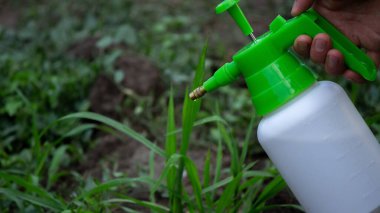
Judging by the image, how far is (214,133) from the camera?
198cm

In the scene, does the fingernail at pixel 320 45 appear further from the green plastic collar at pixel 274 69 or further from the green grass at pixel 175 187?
the green grass at pixel 175 187

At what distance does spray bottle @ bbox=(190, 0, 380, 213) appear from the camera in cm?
105

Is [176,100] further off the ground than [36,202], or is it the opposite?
[36,202]

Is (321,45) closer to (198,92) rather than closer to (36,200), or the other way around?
(198,92)

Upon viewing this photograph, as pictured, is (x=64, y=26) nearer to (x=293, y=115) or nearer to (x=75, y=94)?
(x=75, y=94)

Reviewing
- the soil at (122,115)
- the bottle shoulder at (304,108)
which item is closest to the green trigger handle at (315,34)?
the bottle shoulder at (304,108)

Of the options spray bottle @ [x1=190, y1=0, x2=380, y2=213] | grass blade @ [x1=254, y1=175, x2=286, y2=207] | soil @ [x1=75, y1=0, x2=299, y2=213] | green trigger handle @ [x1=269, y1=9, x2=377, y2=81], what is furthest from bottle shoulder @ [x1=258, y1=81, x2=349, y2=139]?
A: soil @ [x1=75, y1=0, x2=299, y2=213]

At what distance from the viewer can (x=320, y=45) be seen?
46.8 inches

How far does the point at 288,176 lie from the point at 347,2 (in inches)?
20.6

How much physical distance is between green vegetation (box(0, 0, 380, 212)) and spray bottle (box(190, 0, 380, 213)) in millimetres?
245

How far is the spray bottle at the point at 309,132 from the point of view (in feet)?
3.44

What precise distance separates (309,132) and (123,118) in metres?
1.16

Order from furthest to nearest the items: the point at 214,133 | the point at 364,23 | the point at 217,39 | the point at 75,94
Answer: the point at 217,39 → the point at 75,94 → the point at 214,133 → the point at 364,23

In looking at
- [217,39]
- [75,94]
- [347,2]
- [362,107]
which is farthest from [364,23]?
[217,39]
